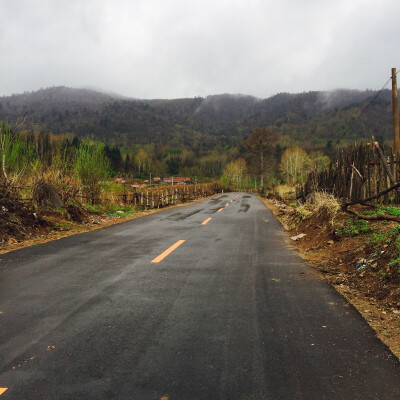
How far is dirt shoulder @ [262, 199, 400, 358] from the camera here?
3.75 meters

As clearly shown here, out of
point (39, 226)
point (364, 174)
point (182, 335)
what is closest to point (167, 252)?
point (182, 335)

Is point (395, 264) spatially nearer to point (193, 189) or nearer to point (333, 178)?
point (333, 178)

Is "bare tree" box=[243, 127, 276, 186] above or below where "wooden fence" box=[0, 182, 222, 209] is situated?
above

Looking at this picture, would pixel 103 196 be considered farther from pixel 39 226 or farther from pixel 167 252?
pixel 167 252

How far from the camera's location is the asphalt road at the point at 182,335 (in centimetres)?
232

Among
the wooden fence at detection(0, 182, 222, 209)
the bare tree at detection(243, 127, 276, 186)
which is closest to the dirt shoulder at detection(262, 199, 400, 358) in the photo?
the wooden fence at detection(0, 182, 222, 209)

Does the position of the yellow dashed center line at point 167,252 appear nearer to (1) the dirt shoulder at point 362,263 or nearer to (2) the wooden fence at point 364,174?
(1) the dirt shoulder at point 362,263

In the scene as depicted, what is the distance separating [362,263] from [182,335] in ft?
13.3

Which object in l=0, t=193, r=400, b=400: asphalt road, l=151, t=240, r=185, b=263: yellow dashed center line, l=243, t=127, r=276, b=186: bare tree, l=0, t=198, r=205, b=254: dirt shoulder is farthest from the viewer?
l=243, t=127, r=276, b=186: bare tree

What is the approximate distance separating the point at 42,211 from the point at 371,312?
1095cm

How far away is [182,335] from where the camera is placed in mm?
3133

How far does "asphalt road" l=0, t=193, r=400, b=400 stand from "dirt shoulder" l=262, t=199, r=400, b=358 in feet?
0.82

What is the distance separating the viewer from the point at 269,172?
2867 inches

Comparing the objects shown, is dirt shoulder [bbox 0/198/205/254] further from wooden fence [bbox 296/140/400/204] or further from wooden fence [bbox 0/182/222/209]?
wooden fence [bbox 296/140/400/204]
